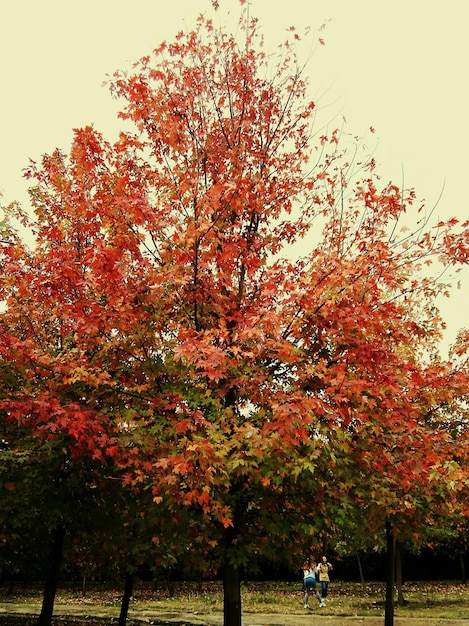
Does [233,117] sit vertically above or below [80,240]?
above

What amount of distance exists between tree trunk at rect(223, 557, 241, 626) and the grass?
941cm

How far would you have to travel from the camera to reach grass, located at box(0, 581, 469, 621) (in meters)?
17.4

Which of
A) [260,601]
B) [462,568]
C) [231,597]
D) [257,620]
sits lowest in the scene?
[257,620]

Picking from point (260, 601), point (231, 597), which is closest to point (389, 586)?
point (231, 597)

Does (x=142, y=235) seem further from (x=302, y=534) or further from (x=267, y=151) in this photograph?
(x=302, y=534)

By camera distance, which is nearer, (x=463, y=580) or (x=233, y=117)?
(x=233, y=117)

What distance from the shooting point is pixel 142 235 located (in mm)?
7363

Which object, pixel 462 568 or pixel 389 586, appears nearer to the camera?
pixel 389 586

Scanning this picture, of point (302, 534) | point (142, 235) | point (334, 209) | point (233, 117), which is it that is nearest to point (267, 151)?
point (233, 117)

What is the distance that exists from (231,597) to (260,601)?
Result: 50.3 feet

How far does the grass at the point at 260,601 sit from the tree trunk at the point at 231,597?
9406 mm

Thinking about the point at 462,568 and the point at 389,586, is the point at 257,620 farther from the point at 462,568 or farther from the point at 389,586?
the point at 462,568

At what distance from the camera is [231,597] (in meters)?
7.64

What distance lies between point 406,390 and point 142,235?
406 cm
